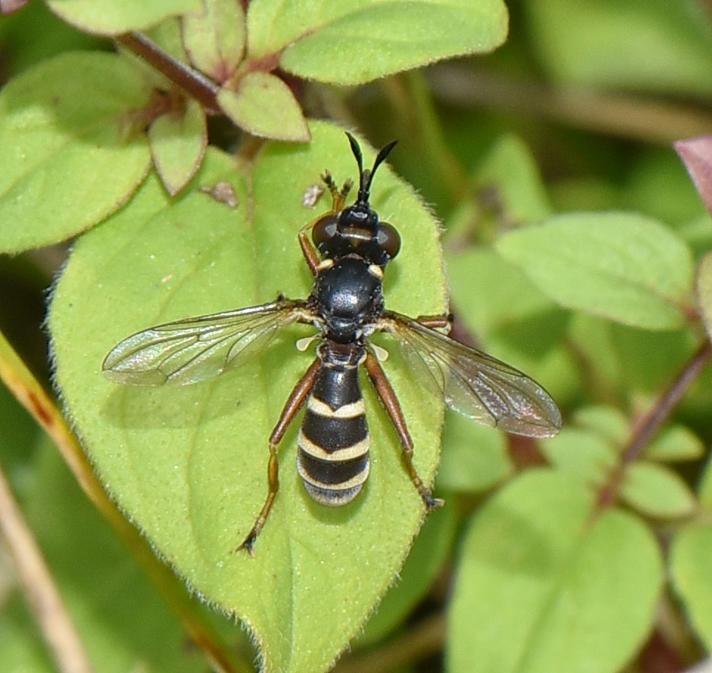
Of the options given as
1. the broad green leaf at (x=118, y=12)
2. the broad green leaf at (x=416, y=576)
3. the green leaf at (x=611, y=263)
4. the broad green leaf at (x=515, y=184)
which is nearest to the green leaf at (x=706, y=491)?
the green leaf at (x=611, y=263)

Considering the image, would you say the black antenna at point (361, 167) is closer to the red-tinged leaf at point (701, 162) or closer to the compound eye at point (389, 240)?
the compound eye at point (389, 240)

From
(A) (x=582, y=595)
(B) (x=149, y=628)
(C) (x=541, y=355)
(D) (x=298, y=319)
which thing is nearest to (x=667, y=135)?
(C) (x=541, y=355)

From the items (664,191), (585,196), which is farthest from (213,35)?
(664,191)

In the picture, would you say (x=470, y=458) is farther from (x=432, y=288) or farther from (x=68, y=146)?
(x=68, y=146)

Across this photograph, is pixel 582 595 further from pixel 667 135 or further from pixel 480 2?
pixel 667 135

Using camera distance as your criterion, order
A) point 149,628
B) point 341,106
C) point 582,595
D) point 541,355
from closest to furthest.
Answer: point 582,595 < point 149,628 < point 541,355 < point 341,106

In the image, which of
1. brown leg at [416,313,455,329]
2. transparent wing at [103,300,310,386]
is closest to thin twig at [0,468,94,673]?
transparent wing at [103,300,310,386]
